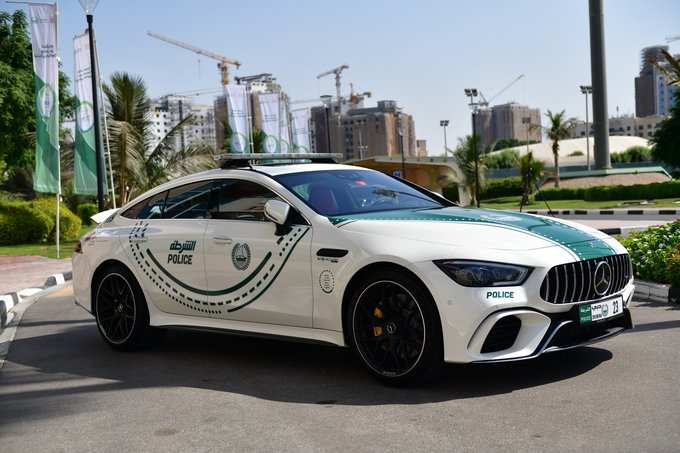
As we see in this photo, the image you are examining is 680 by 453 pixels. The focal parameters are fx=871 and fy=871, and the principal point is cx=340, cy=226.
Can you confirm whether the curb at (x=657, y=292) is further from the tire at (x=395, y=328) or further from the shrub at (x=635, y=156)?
the shrub at (x=635, y=156)

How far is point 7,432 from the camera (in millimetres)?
5254

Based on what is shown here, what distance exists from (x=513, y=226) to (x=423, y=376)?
119cm

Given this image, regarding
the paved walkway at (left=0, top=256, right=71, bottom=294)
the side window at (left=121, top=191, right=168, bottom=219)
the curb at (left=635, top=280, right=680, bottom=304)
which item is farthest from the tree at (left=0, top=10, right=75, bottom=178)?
the curb at (left=635, top=280, right=680, bottom=304)

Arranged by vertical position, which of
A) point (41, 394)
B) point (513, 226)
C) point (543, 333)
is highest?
point (513, 226)

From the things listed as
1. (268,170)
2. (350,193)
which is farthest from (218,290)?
(350,193)

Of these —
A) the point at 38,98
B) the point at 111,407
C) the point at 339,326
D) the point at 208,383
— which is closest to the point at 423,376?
the point at 339,326

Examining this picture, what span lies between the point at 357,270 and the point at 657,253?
18.2ft

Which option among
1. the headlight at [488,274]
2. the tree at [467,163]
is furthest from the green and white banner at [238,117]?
the headlight at [488,274]

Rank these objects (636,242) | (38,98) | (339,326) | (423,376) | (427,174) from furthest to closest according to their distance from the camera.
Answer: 1. (427,174)
2. (38,98)
3. (636,242)
4. (339,326)
5. (423,376)

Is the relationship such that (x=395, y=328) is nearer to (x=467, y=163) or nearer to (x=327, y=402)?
(x=327, y=402)

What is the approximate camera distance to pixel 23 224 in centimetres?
2677

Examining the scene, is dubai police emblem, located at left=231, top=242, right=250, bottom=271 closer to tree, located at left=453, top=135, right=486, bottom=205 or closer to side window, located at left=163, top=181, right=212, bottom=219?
side window, located at left=163, top=181, right=212, bottom=219

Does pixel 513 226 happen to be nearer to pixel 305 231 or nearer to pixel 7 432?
pixel 305 231

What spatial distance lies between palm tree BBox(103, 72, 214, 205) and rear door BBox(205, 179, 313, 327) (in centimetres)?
2466
